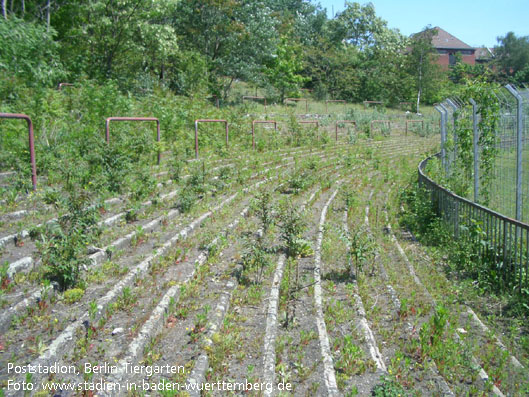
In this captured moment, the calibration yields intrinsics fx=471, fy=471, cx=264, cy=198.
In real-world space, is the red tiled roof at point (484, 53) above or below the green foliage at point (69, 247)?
above

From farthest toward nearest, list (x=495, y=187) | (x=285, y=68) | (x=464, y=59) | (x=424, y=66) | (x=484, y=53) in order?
(x=484, y=53) < (x=464, y=59) < (x=424, y=66) < (x=285, y=68) < (x=495, y=187)

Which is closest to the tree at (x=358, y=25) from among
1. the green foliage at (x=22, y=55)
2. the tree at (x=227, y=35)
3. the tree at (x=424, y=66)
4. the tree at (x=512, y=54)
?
the tree at (x=424, y=66)

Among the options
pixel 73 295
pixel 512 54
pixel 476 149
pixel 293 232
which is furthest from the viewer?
pixel 512 54

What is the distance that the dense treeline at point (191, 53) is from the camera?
1589cm

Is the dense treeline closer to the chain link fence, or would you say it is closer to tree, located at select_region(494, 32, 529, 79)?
the chain link fence

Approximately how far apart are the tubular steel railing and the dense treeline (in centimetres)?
995

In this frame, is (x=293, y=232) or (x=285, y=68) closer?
(x=293, y=232)

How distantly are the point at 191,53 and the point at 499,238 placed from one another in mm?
22220

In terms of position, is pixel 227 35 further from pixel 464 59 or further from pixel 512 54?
pixel 464 59

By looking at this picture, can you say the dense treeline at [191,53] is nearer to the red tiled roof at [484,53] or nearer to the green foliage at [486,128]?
the green foliage at [486,128]

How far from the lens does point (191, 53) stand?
2573cm

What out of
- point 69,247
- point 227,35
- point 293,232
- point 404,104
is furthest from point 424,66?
point 69,247

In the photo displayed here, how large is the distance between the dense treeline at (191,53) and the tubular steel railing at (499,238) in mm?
9954

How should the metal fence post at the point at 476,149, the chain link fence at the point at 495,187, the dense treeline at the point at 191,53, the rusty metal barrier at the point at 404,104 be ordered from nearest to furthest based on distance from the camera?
1. the chain link fence at the point at 495,187
2. the metal fence post at the point at 476,149
3. the dense treeline at the point at 191,53
4. the rusty metal barrier at the point at 404,104
